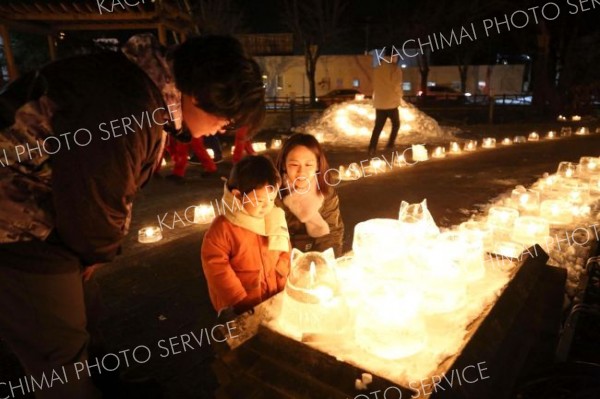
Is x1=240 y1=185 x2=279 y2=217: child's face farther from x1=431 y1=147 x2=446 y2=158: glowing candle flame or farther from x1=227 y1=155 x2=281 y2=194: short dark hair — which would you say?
x1=431 y1=147 x2=446 y2=158: glowing candle flame

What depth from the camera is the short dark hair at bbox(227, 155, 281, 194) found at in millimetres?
2453

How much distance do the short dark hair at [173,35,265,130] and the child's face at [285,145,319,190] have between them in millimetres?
1485

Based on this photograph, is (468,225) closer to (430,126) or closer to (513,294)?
(513,294)

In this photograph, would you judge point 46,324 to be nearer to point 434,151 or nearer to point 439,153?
point 439,153

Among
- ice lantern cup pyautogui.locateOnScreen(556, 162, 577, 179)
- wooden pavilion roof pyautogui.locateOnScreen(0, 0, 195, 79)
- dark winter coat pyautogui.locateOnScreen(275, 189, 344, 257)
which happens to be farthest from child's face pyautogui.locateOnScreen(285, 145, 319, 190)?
wooden pavilion roof pyautogui.locateOnScreen(0, 0, 195, 79)

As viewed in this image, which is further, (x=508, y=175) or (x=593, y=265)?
(x=508, y=175)

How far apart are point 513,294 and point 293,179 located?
1.75 m

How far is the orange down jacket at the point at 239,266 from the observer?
244cm

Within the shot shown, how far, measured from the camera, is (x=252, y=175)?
8.05 feet

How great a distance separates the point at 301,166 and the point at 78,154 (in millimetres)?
1909

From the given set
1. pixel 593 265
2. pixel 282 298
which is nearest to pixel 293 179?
pixel 282 298

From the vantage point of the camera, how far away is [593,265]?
3791mm

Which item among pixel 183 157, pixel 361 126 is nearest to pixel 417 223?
pixel 183 157

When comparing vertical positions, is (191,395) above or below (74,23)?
below
